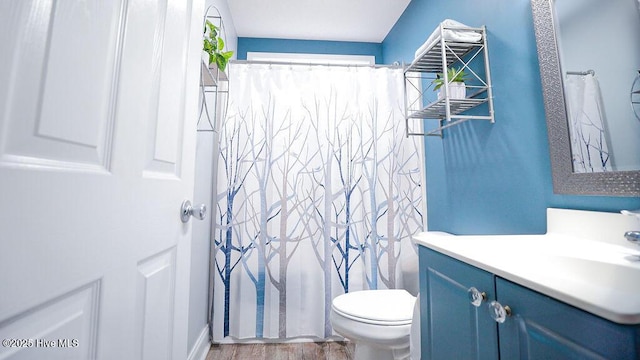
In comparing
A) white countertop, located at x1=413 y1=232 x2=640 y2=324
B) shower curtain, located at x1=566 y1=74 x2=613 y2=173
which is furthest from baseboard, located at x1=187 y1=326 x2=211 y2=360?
shower curtain, located at x1=566 y1=74 x2=613 y2=173

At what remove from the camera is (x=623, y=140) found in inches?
30.2

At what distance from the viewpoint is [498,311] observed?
59 centimetres

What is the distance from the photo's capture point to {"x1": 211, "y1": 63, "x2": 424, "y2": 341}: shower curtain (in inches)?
71.3

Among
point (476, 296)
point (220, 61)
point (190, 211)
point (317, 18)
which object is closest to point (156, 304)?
point (190, 211)

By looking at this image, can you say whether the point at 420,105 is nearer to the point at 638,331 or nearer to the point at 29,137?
the point at 638,331

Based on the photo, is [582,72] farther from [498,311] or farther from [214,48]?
[214,48]

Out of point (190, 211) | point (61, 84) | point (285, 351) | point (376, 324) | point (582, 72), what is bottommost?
point (285, 351)

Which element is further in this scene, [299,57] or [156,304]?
[299,57]

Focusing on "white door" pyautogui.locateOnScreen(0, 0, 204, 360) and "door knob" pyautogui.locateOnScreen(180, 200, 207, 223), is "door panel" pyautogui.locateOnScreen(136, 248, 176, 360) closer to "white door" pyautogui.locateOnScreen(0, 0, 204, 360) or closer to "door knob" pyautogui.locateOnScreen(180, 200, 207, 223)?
"white door" pyautogui.locateOnScreen(0, 0, 204, 360)

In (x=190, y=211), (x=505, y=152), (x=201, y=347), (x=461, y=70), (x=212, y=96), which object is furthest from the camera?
(x=212, y=96)

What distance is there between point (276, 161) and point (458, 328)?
4.59ft

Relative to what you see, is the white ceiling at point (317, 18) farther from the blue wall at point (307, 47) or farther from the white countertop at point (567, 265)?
the white countertop at point (567, 265)

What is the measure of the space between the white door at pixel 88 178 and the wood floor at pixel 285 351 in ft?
3.62

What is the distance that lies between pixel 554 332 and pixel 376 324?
32.8 inches
